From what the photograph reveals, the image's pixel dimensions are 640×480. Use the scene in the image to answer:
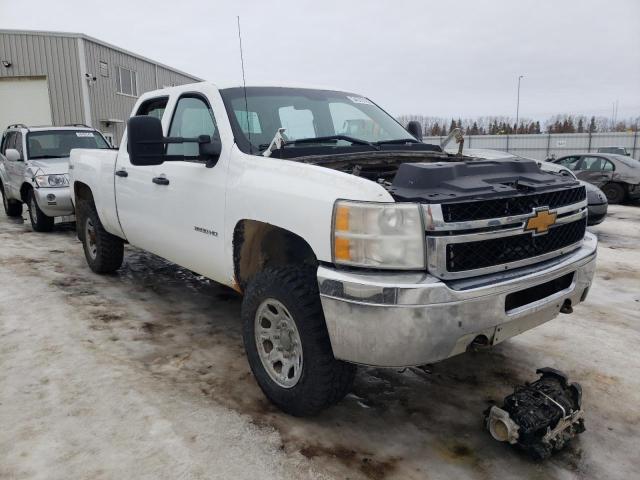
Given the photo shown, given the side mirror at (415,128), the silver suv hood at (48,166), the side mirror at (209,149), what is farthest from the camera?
the silver suv hood at (48,166)

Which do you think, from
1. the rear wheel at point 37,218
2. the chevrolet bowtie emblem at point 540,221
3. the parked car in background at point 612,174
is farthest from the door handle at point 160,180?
the parked car in background at point 612,174

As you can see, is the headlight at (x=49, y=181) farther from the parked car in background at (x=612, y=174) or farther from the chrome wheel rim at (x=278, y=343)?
the parked car in background at (x=612, y=174)

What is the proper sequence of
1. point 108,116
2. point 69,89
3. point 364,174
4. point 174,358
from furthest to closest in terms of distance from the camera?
point 108,116
point 69,89
point 174,358
point 364,174

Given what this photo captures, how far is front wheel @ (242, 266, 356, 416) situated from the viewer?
2.60 meters

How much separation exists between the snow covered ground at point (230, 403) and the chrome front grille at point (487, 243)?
97 centimetres

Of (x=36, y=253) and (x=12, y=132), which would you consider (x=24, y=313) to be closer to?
(x=36, y=253)

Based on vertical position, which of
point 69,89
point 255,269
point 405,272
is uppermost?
point 69,89

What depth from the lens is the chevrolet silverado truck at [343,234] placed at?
233 cm

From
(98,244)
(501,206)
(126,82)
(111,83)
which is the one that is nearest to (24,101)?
(111,83)

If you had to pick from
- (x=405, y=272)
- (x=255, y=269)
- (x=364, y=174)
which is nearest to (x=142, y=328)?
(x=255, y=269)

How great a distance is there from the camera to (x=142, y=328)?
421 cm

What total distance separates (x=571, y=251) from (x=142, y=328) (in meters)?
3.26

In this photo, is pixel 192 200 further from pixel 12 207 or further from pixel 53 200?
pixel 12 207

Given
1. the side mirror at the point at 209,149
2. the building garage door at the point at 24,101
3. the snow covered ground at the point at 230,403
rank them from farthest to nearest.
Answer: the building garage door at the point at 24,101
the side mirror at the point at 209,149
the snow covered ground at the point at 230,403
